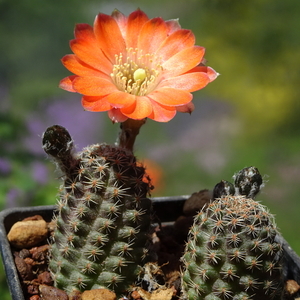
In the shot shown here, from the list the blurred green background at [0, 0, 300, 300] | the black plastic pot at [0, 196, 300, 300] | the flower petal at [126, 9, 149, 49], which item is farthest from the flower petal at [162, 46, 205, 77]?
the blurred green background at [0, 0, 300, 300]

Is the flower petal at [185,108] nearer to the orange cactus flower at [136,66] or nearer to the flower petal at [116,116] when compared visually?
the orange cactus flower at [136,66]

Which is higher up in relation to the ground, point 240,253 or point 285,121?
point 285,121

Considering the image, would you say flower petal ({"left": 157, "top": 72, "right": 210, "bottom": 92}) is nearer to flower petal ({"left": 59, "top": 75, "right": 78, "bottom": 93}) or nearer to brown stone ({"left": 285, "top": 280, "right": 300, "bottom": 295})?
flower petal ({"left": 59, "top": 75, "right": 78, "bottom": 93})

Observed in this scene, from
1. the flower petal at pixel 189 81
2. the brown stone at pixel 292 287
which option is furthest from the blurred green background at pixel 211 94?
the flower petal at pixel 189 81

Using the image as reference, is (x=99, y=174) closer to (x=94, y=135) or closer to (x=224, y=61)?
(x=94, y=135)

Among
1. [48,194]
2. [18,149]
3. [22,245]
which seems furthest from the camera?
[18,149]

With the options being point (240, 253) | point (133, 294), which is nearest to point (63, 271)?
point (133, 294)

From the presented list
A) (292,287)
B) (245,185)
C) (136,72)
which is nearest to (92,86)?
(136,72)

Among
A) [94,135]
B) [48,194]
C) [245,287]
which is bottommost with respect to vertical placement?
[245,287]
